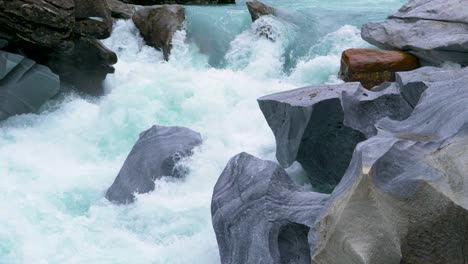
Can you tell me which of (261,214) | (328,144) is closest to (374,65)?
(328,144)

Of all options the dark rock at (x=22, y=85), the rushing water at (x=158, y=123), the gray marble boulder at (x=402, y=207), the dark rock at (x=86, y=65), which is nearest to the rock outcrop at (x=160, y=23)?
the rushing water at (x=158, y=123)

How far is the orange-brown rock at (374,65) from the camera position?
26.6ft

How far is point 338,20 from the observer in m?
11.6

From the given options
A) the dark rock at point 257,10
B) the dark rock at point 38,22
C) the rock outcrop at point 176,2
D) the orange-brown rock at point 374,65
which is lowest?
the rock outcrop at point 176,2

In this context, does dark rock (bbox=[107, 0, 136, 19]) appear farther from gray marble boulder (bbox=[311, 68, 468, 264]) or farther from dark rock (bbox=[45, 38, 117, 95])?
gray marble boulder (bbox=[311, 68, 468, 264])

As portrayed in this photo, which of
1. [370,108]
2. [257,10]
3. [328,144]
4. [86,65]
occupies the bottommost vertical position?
[86,65]

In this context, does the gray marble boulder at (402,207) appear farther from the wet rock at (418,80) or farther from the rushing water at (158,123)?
the rushing water at (158,123)

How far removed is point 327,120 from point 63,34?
4014mm

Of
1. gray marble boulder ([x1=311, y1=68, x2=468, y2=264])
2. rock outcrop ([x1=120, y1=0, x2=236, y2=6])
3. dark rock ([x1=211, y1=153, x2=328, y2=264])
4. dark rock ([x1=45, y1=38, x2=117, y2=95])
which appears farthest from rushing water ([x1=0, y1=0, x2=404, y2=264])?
rock outcrop ([x1=120, y1=0, x2=236, y2=6])

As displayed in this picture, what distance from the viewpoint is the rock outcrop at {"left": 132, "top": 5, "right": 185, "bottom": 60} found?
1060cm

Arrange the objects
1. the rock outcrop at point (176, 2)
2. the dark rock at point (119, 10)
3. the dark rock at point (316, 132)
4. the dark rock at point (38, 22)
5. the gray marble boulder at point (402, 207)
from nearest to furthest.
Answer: the gray marble boulder at point (402, 207) → the dark rock at point (316, 132) → the dark rock at point (38, 22) → the dark rock at point (119, 10) → the rock outcrop at point (176, 2)

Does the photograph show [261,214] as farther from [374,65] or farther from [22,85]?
[22,85]

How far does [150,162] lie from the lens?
6.24m

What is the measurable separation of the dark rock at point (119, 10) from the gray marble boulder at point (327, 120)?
19.9 ft
